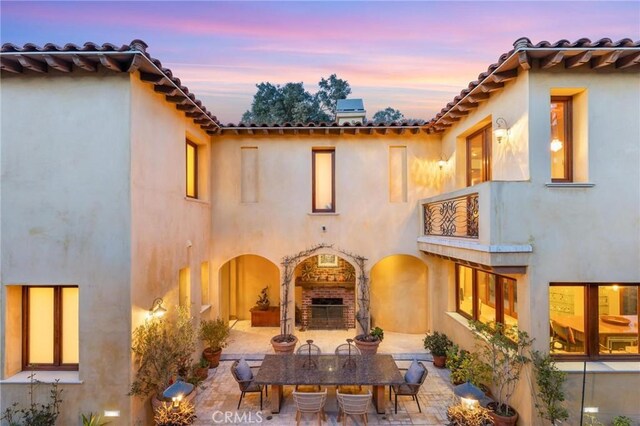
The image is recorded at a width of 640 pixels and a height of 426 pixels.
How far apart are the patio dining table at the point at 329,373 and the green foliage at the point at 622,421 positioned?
4.16m

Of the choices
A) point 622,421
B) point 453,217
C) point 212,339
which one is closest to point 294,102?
point 453,217

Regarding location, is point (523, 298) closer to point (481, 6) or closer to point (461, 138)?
point (461, 138)

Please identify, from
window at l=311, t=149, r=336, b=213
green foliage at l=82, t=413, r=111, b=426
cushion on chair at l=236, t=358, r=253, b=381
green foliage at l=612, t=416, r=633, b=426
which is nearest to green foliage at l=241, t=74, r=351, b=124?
window at l=311, t=149, r=336, b=213

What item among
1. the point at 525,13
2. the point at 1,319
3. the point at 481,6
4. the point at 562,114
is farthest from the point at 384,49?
the point at 1,319

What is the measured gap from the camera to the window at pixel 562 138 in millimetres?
7094

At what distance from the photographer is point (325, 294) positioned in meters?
14.5

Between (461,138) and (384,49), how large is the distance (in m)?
6.19

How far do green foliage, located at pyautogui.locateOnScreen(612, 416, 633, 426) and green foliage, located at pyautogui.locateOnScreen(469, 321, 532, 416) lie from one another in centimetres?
174

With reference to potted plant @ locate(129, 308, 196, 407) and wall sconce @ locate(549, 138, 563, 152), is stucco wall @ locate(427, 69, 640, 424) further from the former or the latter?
potted plant @ locate(129, 308, 196, 407)

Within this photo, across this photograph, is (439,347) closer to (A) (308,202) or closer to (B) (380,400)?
(B) (380,400)

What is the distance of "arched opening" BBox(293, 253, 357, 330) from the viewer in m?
14.2

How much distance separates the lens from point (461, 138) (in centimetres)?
1053

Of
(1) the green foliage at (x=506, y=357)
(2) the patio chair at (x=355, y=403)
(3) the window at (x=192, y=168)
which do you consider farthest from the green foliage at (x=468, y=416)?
(3) the window at (x=192, y=168)

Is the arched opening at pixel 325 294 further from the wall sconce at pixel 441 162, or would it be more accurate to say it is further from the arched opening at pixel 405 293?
the wall sconce at pixel 441 162
